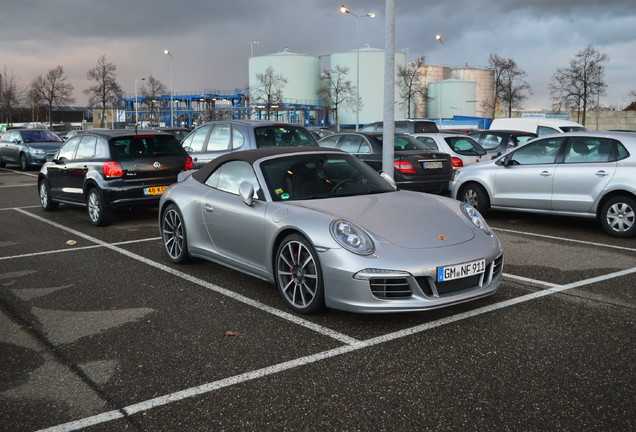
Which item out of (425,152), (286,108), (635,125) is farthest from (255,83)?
(425,152)

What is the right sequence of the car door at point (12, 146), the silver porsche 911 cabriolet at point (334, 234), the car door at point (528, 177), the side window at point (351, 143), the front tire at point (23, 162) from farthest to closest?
the car door at point (12, 146) < the front tire at point (23, 162) < the side window at point (351, 143) < the car door at point (528, 177) < the silver porsche 911 cabriolet at point (334, 234)

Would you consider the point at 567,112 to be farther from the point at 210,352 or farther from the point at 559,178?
the point at 210,352

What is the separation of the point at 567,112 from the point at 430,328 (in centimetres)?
6431

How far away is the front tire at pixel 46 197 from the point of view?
1148cm

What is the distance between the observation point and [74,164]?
10.5 meters

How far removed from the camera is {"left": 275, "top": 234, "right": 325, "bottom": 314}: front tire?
191 inches

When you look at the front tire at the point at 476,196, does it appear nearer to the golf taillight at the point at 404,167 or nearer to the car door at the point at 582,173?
the golf taillight at the point at 404,167

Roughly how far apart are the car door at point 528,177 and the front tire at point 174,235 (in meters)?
5.81

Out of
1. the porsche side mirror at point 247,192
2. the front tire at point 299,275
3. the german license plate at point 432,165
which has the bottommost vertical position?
the front tire at point 299,275

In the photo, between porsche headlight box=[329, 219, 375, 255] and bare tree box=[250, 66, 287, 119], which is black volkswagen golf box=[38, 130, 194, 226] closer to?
porsche headlight box=[329, 219, 375, 255]

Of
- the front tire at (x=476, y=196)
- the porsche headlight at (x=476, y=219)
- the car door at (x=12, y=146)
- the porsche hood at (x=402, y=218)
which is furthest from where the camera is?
the car door at (x=12, y=146)

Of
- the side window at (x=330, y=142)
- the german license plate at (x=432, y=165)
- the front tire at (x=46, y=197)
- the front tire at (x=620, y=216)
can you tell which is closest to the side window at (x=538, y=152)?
the front tire at (x=620, y=216)

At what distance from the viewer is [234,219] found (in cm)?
580

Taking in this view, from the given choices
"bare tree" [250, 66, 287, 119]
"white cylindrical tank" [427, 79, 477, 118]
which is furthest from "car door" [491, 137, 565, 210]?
"white cylindrical tank" [427, 79, 477, 118]
